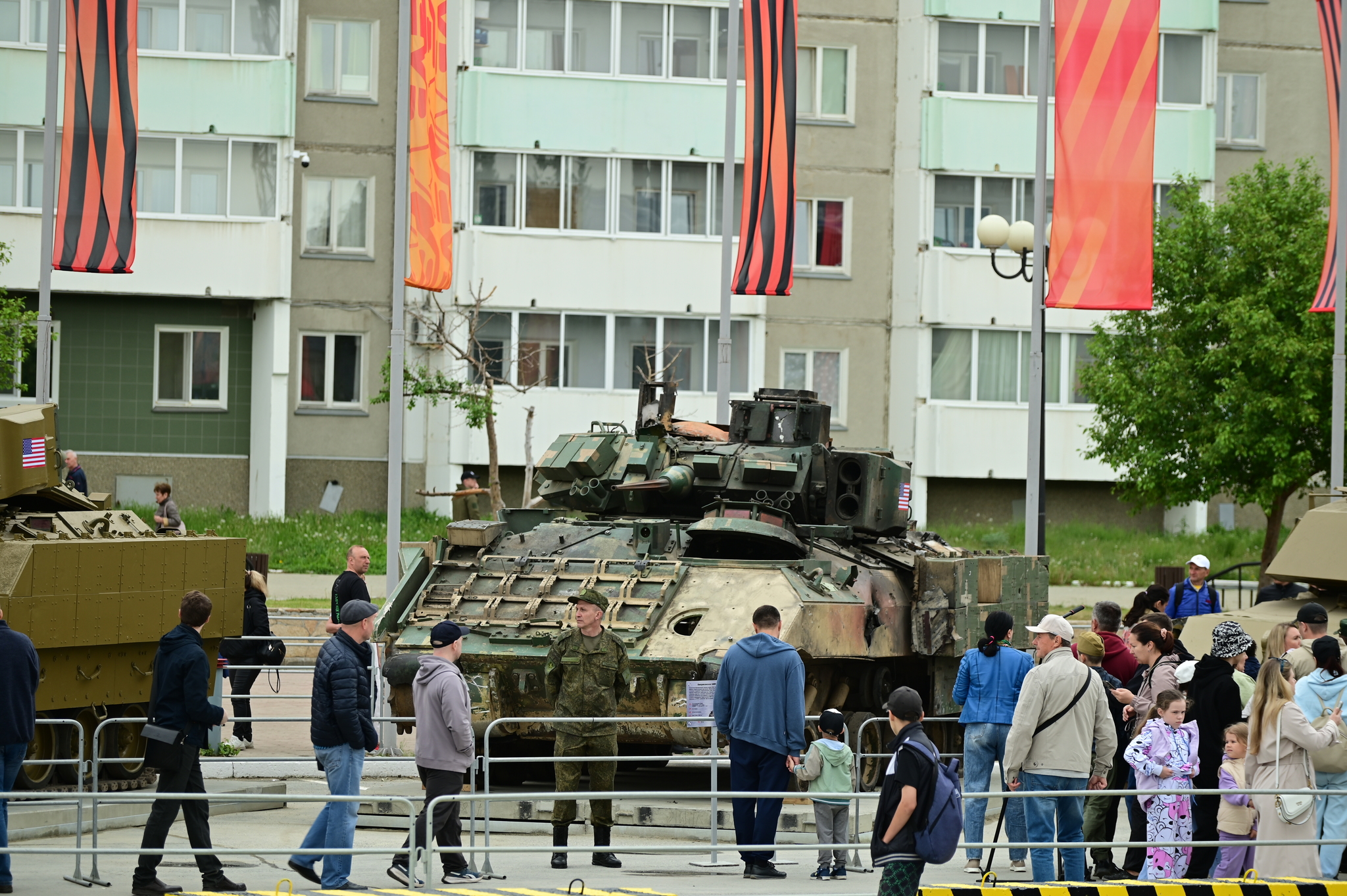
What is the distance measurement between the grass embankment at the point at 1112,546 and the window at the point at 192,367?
1387 cm

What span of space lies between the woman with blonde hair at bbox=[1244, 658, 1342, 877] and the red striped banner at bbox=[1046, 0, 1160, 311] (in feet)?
30.1

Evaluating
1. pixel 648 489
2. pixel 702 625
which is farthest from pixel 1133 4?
pixel 702 625

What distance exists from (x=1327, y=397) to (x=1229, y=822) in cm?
2014

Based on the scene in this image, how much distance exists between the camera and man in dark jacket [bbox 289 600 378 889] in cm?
1166

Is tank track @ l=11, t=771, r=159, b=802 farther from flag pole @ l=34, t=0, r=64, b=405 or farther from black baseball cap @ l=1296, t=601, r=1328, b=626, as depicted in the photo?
black baseball cap @ l=1296, t=601, r=1328, b=626

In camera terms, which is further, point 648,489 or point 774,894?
point 648,489

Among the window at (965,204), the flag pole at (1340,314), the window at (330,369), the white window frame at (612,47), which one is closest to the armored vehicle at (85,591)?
the flag pole at (1340,314)

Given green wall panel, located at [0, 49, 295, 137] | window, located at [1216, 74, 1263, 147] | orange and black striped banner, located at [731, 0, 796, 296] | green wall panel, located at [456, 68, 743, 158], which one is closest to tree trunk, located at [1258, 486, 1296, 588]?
window, located at [1216, 74, 1263, 147]

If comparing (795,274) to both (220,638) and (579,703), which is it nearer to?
(220,638)

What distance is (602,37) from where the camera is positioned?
1457 inches

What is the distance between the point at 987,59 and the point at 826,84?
10.5ft

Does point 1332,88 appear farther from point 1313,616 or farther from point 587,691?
point 587,691

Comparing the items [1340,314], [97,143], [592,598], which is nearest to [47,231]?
[97,143]

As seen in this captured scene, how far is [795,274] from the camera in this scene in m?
38.1
